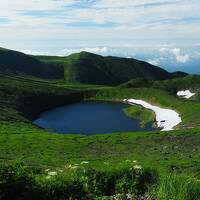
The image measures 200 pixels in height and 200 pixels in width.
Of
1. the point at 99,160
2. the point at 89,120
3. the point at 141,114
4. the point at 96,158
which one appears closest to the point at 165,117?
the point at 141,114

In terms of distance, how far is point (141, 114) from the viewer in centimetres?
15038

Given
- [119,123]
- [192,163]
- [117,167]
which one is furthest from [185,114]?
[117,167]

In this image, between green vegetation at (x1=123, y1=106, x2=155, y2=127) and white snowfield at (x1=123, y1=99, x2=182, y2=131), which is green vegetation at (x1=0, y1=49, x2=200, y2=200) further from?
white snowfield at (x1=123, y1=99, x2=182, y2=131)

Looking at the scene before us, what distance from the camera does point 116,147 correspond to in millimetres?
67500

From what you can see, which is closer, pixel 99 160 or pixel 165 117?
pixel 99 160

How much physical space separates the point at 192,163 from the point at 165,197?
35025mm

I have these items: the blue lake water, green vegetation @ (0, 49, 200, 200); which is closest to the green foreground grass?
green vegetation @ (0, 49, 200, 200)

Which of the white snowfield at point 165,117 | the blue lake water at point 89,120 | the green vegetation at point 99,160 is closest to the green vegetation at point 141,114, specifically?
the green vegetation at point 99,160

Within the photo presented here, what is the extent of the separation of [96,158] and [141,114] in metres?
96.9

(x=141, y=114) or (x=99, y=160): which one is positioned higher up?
(x=99, y=160)

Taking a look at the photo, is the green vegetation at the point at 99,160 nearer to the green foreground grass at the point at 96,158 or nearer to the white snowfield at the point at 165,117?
the green foreground grass at the point at 96,158

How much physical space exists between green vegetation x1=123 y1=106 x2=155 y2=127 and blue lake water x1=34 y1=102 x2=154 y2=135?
189 centimetres

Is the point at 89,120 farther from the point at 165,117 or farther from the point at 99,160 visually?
the point at 99,160

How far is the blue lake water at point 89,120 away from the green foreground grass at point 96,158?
6.51 m
